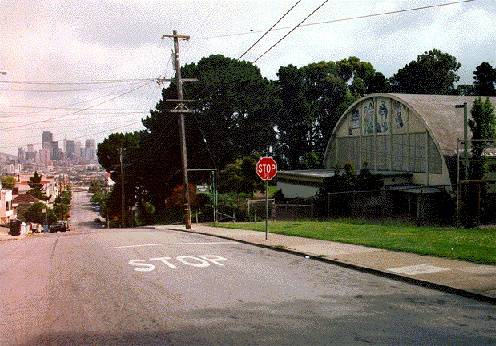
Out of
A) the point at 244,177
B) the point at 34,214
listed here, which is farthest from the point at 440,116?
the point at 34,214

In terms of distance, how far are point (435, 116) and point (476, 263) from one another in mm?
Answer: 29937

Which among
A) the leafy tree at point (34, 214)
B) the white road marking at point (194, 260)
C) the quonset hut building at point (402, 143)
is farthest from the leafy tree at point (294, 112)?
the white road marking at point (194, 260)

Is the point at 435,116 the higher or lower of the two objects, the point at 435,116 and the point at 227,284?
the higher

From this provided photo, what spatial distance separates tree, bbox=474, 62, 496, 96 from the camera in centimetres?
6638

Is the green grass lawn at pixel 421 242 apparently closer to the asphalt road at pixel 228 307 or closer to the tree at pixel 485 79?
the asphalt road at pixel 228 307

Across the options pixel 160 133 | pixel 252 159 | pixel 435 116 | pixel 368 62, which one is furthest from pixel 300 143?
pixel 435 116

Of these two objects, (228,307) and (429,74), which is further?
(429,74)

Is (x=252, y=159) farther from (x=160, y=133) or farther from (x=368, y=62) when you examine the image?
(x=368, y=62)

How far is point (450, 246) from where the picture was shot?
14477 millimetres

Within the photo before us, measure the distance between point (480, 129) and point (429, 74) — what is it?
→ 135 feet

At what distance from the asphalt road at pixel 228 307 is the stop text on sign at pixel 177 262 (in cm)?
5

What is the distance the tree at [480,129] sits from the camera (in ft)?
103

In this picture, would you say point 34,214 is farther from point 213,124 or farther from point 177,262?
point 177,262

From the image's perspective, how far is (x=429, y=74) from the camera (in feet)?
232
